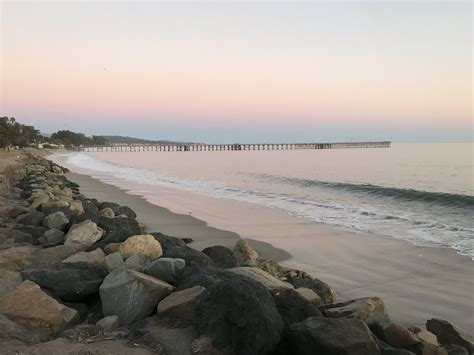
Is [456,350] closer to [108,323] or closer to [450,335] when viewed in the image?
[450,335]

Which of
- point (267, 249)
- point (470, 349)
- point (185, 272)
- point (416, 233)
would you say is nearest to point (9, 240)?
point (185, 272)

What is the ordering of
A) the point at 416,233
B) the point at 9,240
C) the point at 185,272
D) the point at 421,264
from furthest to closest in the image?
1. the point at 416,233
2. the point at 421,264
3. the point at 9,240
4. the point at 185,272

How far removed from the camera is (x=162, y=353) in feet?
11.7

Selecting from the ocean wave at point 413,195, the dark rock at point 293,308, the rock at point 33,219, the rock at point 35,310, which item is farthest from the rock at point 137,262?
the ocean wave at point 413,195

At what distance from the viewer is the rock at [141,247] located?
624cm

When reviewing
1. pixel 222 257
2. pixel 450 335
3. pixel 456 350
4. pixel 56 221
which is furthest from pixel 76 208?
pixel 456 350

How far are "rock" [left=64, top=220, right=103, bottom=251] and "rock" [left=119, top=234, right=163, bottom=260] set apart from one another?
1122mm

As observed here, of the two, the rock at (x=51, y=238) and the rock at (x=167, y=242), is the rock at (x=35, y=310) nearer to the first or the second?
the rock at (x=167, y=242)

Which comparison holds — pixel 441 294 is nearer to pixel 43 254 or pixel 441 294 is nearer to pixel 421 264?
pixel 421 264

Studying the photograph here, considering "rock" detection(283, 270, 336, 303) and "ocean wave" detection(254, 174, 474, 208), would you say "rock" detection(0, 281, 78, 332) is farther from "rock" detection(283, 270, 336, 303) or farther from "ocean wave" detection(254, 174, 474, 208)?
"ocean wave" detection(254, 174, 474, 208)

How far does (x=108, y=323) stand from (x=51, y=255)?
2786 mm

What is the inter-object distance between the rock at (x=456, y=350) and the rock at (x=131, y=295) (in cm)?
271

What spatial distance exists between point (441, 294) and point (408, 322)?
142 cm

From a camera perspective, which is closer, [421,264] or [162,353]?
[162,353]
